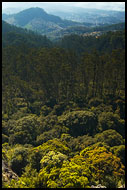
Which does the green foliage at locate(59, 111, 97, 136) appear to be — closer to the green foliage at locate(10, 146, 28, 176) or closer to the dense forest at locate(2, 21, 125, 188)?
the dense forest at locate(2, 21, 125, 188)

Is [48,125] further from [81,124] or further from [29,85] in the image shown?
[29,85]

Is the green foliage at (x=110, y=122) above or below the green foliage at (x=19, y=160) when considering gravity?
above

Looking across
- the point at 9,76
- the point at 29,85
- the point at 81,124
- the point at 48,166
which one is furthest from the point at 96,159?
the point at 9,76

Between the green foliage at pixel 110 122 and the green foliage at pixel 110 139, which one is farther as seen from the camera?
the green foliage at pixel 110 122

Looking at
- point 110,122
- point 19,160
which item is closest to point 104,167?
point 19,160

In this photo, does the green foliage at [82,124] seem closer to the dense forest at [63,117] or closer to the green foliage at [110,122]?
the dense forest at [63,117]

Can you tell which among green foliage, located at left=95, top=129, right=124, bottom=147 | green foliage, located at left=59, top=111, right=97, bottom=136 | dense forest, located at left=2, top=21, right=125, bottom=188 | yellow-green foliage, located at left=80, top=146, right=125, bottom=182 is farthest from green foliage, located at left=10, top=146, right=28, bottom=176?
green foliage, located at left=59, top=111, right=97, bottom=136

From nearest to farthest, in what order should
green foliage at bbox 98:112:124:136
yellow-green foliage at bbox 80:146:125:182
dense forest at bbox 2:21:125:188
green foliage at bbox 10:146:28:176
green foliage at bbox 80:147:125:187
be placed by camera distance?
green foliage at bbox 80:147:125:187 → yellow-green foliage at bbox 80:146:125:182 → dense forest at bbox 2:21:125:188 → green foliage at bbox 10:146:28:176 → green foliage at bbox 98:112:124:136

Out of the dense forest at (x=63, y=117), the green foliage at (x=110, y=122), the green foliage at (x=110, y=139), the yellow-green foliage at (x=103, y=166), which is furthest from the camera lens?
the green foliage at (x=110, y=122)

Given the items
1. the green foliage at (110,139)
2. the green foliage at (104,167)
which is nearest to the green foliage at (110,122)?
the green foliage at (110,139)
